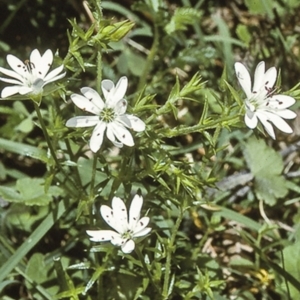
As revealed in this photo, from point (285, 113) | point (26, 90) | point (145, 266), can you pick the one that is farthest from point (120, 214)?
point (285, 113)

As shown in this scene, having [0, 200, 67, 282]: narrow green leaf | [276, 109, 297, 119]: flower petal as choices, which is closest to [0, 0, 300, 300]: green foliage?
[0, 200, 67, 282]: narrow green leaf

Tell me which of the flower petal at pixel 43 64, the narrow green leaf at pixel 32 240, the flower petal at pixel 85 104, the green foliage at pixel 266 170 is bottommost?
the narrow green leaf at pixel 32 240

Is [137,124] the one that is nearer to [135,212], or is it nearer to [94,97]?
[94,97]

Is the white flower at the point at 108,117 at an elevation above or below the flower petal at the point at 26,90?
below

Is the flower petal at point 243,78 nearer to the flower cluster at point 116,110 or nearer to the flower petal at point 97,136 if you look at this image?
the flower cluster at point 116,110

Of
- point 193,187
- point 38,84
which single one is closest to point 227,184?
point 193,187

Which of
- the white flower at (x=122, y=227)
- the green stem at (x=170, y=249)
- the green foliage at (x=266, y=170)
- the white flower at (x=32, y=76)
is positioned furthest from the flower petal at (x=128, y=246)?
the green foliage at (x=266, y=170)

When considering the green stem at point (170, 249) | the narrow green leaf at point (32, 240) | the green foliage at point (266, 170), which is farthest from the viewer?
the green foliage at point (266, 170)

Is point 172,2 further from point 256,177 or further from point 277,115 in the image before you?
point 277,115

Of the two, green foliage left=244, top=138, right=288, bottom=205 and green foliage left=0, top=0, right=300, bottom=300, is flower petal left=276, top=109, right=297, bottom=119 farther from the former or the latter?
green foliage left=244, top=138, right=288, bottom=205
